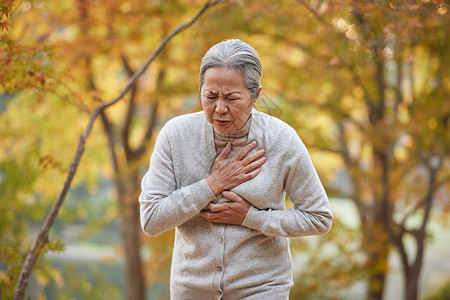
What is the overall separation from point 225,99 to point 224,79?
72mm

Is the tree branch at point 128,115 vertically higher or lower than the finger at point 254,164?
higher

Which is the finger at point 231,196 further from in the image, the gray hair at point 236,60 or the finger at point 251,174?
the gray hair at point 236,60

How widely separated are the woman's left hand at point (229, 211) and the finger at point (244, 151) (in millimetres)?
134

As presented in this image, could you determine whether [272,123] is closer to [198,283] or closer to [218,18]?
[198,283]

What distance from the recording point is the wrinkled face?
1737 millimetres

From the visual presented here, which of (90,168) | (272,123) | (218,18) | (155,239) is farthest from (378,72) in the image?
(90,168)

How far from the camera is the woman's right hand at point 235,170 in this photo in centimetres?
185

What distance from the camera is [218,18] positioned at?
18.4ft

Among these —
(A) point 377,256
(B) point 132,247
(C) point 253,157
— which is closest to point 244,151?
(C) point 253,157

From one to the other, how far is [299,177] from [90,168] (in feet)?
29.0

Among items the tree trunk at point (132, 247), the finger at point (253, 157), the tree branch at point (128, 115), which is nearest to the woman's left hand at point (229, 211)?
the finger at point (253, 157)

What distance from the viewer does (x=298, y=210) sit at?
1890mm

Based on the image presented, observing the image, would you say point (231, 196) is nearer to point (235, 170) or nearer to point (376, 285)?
point (235, 170)

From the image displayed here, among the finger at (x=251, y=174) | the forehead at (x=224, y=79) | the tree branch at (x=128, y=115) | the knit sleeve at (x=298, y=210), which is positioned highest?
the tree branch at (x=128, y=115)
